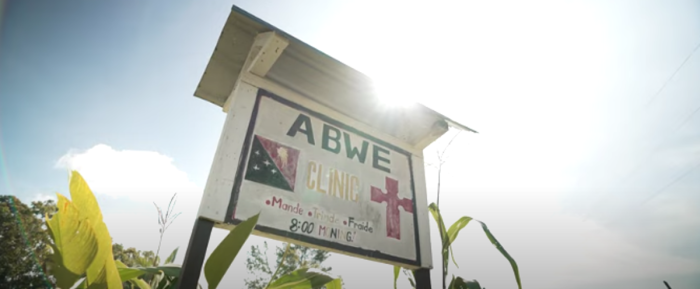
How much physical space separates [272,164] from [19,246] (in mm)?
19901

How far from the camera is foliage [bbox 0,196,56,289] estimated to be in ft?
42.0

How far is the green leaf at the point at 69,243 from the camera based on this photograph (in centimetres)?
89

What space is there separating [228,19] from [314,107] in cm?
79

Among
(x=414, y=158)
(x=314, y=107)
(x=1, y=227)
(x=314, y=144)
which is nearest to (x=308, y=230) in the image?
(x=314, y=144)

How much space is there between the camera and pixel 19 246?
45.8 feet

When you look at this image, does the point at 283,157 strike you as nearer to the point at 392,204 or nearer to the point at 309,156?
the point at 309,156

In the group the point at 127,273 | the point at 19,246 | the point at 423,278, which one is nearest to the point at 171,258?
the point at 127,273

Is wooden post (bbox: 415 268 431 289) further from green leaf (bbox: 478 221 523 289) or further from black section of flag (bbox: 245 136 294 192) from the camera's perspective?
black section of flag (bbox: 245 136 294 192)

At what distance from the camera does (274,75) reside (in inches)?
80.0

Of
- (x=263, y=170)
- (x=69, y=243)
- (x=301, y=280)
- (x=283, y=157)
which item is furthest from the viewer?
(x=283, y=157)

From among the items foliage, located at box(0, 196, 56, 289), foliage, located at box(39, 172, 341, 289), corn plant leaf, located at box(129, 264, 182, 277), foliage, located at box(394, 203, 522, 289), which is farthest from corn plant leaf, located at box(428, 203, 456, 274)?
foliage, located at box(0, 196, 56, 289)

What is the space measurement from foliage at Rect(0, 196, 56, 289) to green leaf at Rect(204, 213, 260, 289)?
16.5 metres

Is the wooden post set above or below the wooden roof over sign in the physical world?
below

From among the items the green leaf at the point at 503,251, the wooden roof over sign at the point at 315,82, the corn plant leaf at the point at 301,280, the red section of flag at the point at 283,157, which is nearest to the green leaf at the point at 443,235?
the green leaf at the point at 503,251
